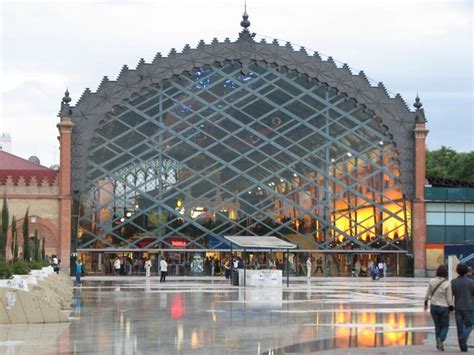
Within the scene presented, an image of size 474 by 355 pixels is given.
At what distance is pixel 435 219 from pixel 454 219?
154cm

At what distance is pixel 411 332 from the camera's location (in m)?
Result: 27.6

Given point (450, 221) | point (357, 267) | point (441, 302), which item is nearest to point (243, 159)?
point (357, 267)

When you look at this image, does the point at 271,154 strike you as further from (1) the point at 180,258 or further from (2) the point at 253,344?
(2) the point at 253,344

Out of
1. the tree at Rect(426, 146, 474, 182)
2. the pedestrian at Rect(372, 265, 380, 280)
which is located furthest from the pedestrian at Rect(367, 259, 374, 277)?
the tree at Rect(426, 146, 474, 182)

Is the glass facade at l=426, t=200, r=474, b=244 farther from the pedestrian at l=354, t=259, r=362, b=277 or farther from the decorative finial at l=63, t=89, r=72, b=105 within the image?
the decorative finial at l=63, t=89, r=72, b=105

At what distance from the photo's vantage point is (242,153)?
81.3m

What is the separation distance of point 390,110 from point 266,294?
38473 mm

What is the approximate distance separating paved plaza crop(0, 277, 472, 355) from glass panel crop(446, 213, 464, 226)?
3941 cm

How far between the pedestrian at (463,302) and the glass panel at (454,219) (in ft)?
202

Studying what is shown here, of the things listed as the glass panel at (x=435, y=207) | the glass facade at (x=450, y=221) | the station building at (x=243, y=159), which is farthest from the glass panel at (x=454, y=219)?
the station building at (x=243, y=159)

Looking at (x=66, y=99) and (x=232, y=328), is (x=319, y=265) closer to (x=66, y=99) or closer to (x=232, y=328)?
(x=66, y=99)

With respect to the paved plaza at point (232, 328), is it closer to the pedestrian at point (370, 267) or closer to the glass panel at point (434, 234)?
the pedestrian at point (370, 267)

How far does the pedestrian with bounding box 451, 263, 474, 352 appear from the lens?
2203 centimetres

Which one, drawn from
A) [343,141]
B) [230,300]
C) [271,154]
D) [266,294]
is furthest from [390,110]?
[230,300]
